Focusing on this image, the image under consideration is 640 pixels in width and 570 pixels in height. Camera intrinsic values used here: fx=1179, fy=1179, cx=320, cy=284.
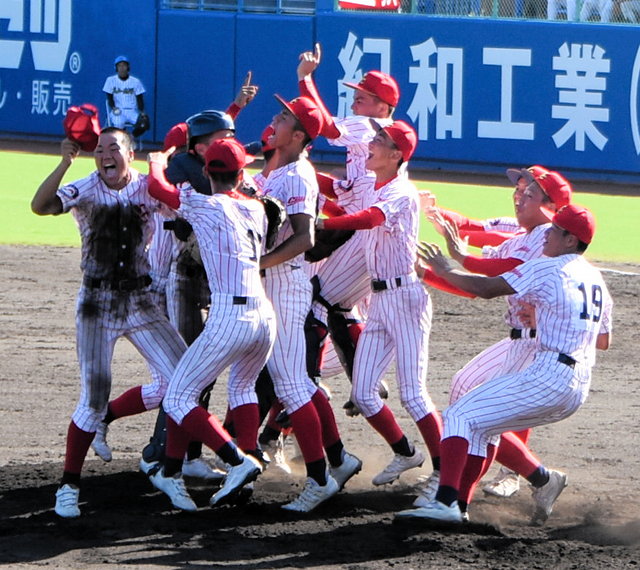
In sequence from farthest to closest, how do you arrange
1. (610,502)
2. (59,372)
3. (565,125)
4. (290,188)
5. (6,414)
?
1. (565,125)
2. (59,372)
3. (6,414)
4. (610,502)
5. (290,188)

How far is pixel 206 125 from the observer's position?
18.8 ft

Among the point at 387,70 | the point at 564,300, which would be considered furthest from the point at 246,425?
the point at 387,70

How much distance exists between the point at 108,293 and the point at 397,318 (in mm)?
1399

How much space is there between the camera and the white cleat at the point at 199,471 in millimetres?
5957

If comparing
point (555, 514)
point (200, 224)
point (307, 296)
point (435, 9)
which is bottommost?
point (555, 514)

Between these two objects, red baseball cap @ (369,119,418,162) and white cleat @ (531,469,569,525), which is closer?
white cleat @ (531,469,569,525)

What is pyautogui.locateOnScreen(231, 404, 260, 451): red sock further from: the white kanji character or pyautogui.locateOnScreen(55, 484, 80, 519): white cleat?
the white kanji character

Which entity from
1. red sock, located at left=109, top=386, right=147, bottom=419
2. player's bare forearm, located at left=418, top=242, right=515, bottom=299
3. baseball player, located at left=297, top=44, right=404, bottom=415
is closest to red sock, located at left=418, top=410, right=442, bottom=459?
baseball player, located at left=297, top=44, right=404, bottom=415

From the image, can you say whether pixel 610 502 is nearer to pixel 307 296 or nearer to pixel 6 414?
pixel 307 296

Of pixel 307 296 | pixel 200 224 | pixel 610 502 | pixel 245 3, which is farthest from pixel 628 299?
pixel 245 3

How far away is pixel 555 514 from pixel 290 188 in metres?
2.01

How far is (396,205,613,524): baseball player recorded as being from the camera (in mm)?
5027

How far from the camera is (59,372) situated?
318 inches

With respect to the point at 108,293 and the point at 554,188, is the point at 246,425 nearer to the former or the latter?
the point at 108,293
